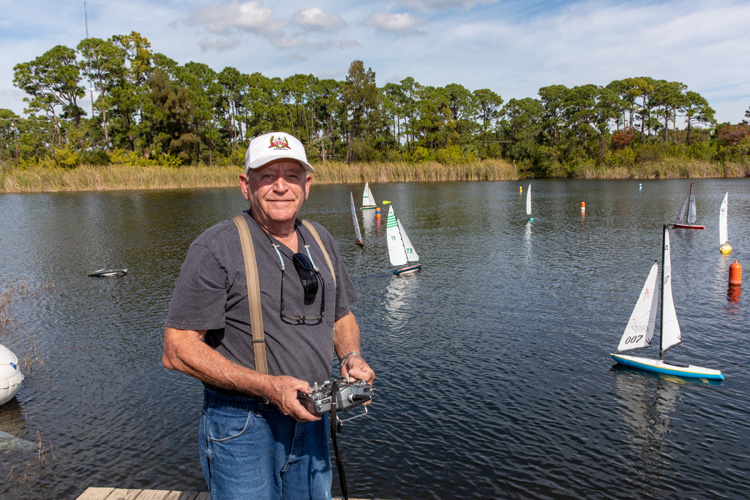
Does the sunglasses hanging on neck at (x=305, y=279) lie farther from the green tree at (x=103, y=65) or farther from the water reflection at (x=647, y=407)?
the green tree at (x=103, y=65)

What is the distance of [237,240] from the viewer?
252cm

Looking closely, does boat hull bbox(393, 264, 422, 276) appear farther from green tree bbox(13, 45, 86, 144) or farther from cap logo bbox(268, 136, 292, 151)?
green tree bbox(13, 45, 86, 144)

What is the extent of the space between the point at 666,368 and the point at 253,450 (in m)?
10.6

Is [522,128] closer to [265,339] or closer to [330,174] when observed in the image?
[330,174]

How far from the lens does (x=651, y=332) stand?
11297 millimetres

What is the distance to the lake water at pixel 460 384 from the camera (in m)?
7.68

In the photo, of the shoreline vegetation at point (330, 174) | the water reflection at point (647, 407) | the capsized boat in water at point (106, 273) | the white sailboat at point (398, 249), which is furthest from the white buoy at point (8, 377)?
the shoreline vegetation at point (330, 174)

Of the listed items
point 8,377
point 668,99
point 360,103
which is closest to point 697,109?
point 668,99

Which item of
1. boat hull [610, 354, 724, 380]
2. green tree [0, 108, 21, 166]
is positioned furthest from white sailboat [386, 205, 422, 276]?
green tree [0, 108, 21, 166]

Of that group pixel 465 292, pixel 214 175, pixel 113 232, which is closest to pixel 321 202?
pixel 113 232

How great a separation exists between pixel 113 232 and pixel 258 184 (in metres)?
Answer: 32.5

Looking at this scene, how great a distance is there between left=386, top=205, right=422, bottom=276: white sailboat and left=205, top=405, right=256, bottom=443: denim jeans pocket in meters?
17.6

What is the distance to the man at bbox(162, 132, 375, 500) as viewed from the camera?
95.7 inches

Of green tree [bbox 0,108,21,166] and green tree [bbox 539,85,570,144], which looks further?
green tree [bbox 539,85,570,144]
